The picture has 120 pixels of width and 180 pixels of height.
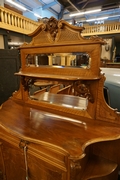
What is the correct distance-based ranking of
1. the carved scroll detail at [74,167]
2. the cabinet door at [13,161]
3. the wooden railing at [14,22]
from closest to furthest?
the carved scroll detail at [74,167], the cabinet door at [13,161], the wooden railing at [14,22]

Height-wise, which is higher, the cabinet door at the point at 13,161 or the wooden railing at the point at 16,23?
the wooden railing at the point at 16,23

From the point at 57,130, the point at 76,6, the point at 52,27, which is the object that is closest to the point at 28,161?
the point at 57,130

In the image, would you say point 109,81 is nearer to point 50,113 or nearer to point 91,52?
point 91,52

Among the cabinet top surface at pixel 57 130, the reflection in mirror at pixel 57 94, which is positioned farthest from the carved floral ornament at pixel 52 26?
the cabinet top surface at pixel 57 130

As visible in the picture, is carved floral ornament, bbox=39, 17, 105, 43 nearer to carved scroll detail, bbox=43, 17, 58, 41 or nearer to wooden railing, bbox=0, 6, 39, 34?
carved scroll detail, bbox=43, 17, 58, 41

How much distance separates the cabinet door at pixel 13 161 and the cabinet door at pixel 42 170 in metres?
0.07

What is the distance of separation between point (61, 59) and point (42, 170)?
2.66 ft

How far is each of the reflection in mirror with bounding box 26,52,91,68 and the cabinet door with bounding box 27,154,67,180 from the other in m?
0.68

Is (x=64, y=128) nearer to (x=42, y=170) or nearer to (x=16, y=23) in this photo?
(x=42, y=170)

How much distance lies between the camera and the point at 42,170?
757 mm

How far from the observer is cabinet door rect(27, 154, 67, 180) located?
685 millimetres

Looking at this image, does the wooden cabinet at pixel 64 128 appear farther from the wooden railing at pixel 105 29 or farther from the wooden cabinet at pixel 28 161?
the wooden railing at pixel 105 29

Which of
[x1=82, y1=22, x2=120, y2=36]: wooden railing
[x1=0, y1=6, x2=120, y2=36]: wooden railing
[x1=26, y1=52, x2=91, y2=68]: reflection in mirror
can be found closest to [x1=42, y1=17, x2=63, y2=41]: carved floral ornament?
[x1=26, y1=52, x2=91, y2=68]: reflection in mirror

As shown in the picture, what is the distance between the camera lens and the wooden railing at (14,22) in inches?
145
